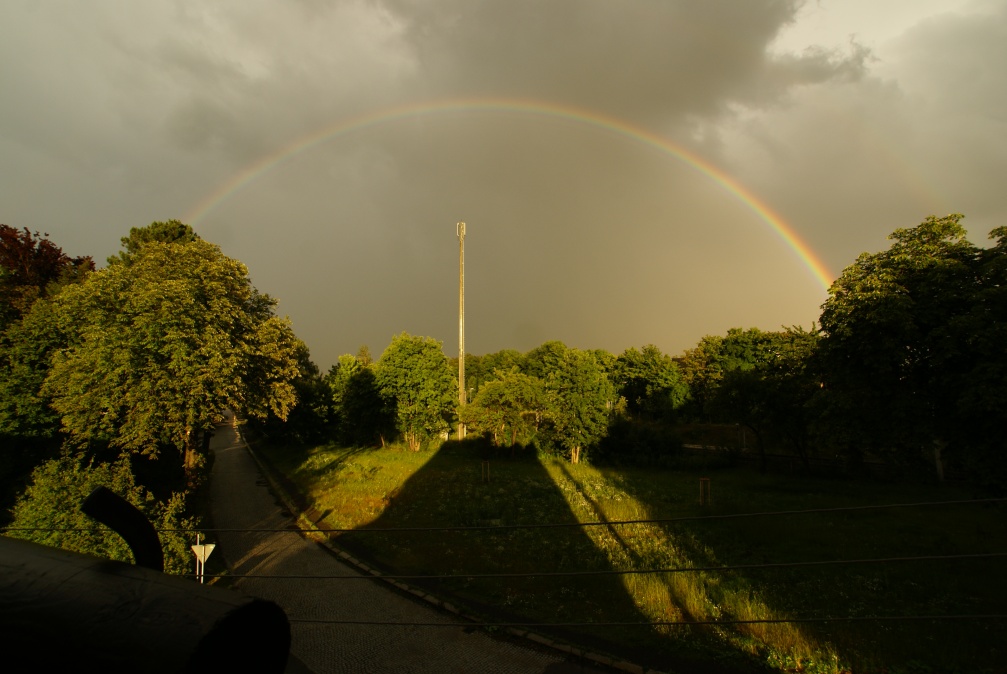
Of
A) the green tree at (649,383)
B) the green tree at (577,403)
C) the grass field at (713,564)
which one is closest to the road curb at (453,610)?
the grass field at (713,564)

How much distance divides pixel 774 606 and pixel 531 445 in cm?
3193

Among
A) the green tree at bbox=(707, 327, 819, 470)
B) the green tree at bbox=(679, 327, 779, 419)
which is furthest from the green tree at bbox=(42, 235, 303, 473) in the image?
the green tree at bbox=(679, 327, 779, 419)

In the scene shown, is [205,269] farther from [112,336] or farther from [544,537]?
[544,537]

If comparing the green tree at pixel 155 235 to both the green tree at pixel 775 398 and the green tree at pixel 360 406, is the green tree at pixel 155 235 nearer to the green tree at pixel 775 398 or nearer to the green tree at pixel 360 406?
the green tree at pixel 360 406

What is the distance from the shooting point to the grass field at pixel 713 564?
32.7 feet

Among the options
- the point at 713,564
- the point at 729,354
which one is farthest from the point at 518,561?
the point at 729,354

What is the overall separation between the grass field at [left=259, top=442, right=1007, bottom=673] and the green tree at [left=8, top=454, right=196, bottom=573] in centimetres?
602

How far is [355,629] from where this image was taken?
1195 cm

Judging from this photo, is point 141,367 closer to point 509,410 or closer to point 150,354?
point 150,354

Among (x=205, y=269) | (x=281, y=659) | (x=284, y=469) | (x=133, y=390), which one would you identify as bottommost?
(x=284, y=469)

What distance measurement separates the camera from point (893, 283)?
1753cm

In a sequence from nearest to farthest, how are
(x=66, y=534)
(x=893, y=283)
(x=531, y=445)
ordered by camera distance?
(x=66, y=534)
(x=893, y=283)
(x=531, y=445)

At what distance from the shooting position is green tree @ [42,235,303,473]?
20.2 meters

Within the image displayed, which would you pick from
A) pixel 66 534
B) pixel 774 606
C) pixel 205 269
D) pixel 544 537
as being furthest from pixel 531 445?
pixel 66 534
